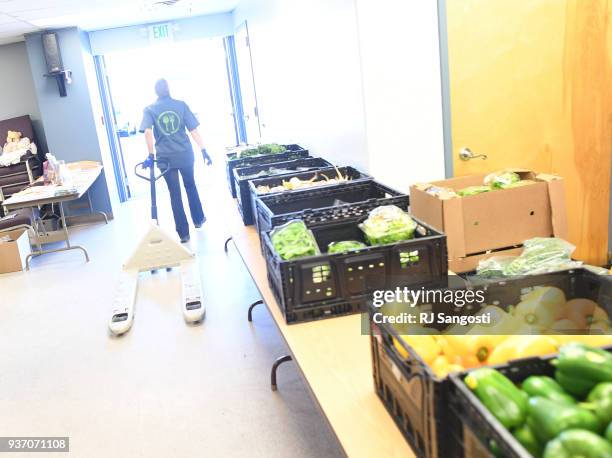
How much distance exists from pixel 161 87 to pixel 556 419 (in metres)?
5.28

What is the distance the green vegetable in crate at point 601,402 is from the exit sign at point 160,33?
8520mm

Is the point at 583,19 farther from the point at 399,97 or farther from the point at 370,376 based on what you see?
the point at 370,376

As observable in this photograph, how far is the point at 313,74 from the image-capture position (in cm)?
412

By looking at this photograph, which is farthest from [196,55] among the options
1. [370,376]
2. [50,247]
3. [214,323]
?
[370,376]

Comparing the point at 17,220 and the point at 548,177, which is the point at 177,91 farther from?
the point at 548,177

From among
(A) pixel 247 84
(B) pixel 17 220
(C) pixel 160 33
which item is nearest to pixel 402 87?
(B) pixel 17 220

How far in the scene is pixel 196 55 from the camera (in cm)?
1394

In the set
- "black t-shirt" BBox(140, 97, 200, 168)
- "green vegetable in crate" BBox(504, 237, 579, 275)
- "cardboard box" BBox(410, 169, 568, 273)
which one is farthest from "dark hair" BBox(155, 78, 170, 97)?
"green vegetable in crate" BBox(504, 237, 579, 275)

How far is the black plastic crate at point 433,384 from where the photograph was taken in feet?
3.39

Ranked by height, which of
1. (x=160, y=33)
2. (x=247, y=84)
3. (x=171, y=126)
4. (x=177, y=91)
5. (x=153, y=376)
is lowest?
(x=153, y=376)

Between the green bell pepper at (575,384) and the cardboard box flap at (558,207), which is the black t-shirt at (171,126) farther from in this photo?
the green bell pepper at (575,384)

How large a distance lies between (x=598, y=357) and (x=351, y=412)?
63cm

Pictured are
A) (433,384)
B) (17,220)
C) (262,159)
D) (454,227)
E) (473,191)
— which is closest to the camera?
(433,384)

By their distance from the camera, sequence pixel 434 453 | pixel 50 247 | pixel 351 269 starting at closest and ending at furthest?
pixel 434 453 < pixel 351 269 < pixel 50 247
